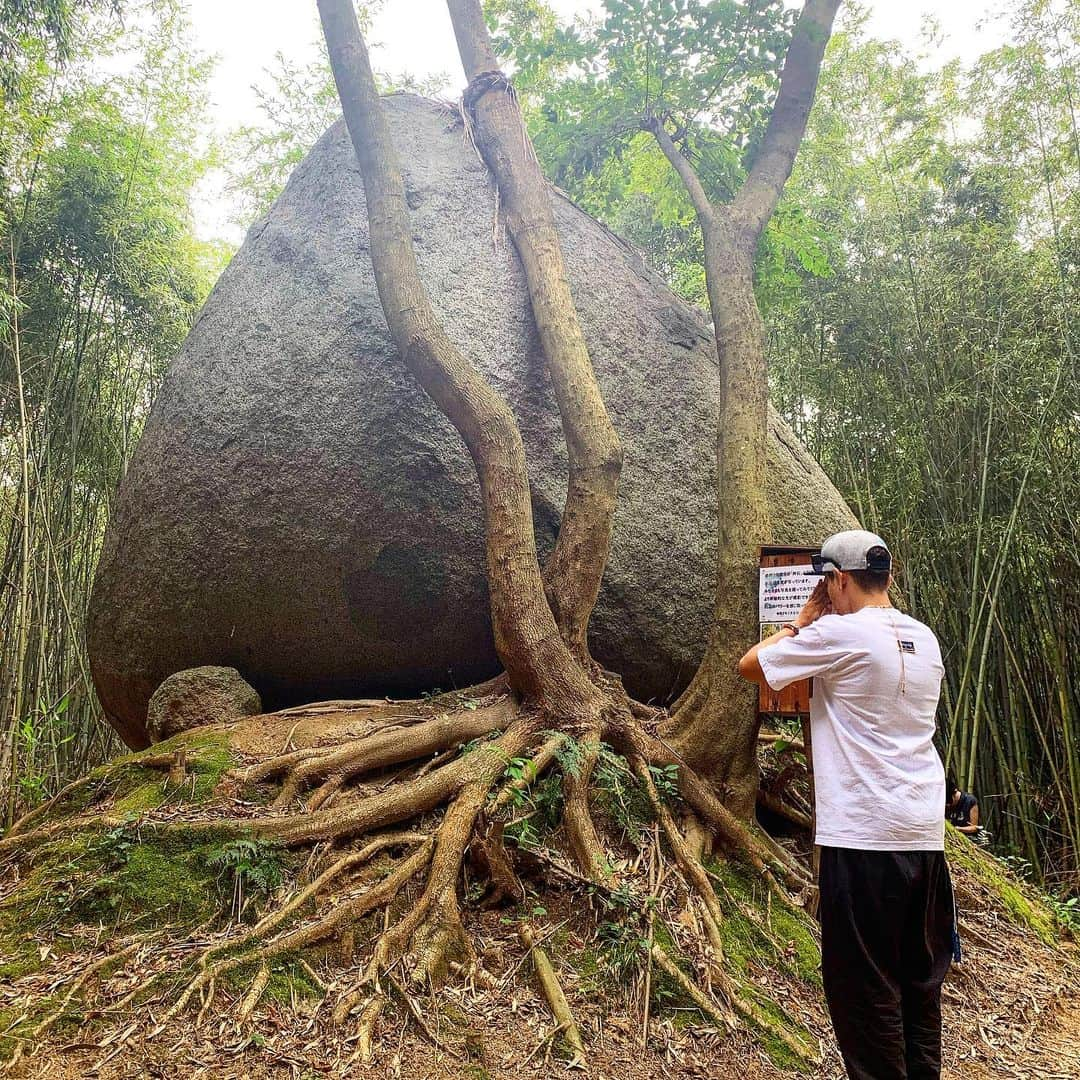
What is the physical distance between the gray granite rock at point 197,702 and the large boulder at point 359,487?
0.22 meters

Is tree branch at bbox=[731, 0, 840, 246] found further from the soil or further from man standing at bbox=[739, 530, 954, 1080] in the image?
the soil

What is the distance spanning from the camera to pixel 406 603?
3707mm

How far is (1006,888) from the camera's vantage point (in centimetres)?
350

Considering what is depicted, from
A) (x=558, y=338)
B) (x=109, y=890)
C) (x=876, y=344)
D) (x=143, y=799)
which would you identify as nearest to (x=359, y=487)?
(x=558, y=338)

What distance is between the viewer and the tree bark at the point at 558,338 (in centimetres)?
335

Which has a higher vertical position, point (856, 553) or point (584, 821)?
point (856, 553)

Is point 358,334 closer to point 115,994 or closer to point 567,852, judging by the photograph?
point 567,852

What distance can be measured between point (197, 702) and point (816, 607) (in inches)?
109

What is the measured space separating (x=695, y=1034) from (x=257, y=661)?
2617 millimetres

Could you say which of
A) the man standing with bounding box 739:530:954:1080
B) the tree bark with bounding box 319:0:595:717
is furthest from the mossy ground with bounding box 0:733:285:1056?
the man standing with bounding box 739:530:954:1080

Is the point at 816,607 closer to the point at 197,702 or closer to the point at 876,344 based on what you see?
the point at 197,702

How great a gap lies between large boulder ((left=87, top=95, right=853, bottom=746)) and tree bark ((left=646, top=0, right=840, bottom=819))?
50cm

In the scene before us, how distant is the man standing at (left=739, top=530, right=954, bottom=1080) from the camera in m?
1.78

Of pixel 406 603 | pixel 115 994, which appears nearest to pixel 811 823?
pixel 406 603
